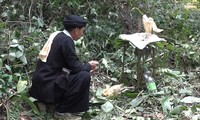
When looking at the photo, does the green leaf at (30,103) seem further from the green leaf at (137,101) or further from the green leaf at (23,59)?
A: the green leaf at (137,101)

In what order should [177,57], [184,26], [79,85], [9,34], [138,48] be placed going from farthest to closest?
[184,26] → [177,57] → [9,34] → [138,48] → [79,85]

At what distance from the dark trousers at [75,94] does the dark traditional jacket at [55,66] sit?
43mm

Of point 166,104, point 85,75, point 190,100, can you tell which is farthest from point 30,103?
point 190,100

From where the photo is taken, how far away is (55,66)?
3.05m

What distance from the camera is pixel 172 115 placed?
3.17 meters

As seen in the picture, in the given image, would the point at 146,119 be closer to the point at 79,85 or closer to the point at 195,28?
the point at 79,85

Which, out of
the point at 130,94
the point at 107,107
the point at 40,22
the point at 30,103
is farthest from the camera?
the point at 40,22

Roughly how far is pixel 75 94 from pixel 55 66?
29 centimetres

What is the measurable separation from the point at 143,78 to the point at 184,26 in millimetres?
1684

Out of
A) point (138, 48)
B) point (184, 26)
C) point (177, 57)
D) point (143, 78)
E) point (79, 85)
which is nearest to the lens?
point (79, 85)

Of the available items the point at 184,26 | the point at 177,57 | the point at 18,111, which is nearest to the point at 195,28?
the point at 184,26

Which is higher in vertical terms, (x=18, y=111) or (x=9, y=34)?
(x=9, y=34)

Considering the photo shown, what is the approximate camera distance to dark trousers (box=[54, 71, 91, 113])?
9.95 ft

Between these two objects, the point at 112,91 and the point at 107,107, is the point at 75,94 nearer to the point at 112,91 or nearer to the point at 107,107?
the point at 107,107
